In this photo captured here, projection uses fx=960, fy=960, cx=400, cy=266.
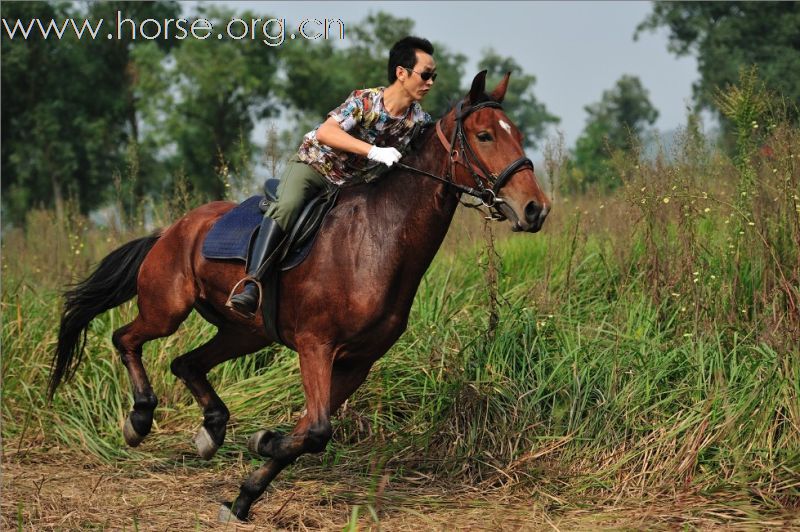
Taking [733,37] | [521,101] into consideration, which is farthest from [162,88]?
[521,101]

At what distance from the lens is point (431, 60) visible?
5.28 meters

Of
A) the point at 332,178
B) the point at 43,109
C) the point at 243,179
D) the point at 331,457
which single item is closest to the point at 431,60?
the point at 332,178

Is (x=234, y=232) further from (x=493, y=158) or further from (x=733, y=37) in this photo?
(x=733, y=37)

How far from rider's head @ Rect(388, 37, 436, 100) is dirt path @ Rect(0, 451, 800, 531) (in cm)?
220

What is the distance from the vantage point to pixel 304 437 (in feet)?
16.5

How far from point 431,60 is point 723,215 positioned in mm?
3176

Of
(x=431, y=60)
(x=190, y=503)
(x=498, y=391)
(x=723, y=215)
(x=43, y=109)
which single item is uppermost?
(x=43, y=109)

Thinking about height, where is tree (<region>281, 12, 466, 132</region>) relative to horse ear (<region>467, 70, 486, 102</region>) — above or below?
above

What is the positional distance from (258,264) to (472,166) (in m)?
1.34

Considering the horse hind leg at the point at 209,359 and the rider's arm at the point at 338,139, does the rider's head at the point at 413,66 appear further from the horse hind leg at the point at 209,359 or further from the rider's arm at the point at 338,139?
the horse hind leg at the point at 209,359

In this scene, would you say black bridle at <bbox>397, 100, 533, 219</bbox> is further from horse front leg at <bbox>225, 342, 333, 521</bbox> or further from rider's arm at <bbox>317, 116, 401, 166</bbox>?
horse front leg at <bbox>225, 342, 333, 521</bbox>

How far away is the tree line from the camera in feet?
118

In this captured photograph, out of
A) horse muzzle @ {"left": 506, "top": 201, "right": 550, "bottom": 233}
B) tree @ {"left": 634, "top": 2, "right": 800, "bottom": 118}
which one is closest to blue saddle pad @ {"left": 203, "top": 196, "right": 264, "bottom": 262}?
horse muzzle @ {"left": 506, "top": 201, "right": 550, "bottom": 233}

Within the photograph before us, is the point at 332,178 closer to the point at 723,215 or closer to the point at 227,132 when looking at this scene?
the point at 723,215
